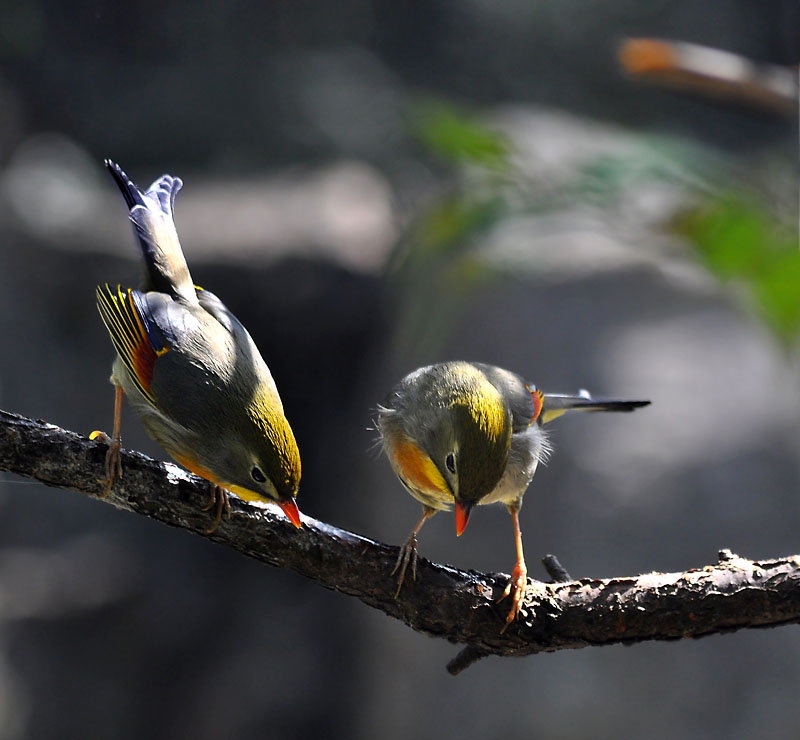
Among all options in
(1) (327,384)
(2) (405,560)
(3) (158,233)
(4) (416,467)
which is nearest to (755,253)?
(2) (405,560)

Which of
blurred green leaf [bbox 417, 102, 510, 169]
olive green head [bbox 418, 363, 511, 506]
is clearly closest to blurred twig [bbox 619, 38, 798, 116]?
blurred green leaf [bbox 417, 102, 510, 169]

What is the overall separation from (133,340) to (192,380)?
0.19m

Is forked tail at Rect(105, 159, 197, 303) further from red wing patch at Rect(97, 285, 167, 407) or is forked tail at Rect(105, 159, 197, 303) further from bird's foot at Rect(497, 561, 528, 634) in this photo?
bird's foot at Rect(497, 561, 528, 634)

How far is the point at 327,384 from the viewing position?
6820 millimetres

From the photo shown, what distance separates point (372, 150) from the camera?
768cm

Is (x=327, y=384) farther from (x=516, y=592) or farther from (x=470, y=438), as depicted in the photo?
(x=516, y=592)

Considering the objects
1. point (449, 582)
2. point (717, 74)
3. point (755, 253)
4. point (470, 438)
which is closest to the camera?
point (755, 253)

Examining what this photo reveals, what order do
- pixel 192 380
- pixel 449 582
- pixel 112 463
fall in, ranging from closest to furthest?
pixel 112 463, pixel 192 380, pixel 449 582

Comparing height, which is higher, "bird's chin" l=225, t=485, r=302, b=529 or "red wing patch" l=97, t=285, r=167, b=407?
"red wing patch" l=97, t=285, r=167, b=407

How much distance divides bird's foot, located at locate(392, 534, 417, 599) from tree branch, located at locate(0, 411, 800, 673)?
2 centimetres

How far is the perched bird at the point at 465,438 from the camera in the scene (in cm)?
243

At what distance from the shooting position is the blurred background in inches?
→ 224

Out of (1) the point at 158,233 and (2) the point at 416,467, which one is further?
(2) the point at 416,467

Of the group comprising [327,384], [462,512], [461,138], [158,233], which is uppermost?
[461,138]
